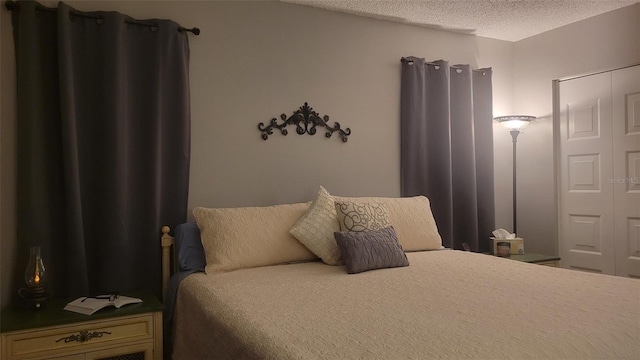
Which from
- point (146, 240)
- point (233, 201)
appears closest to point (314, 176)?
point (233, 201)

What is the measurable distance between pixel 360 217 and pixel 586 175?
219cm

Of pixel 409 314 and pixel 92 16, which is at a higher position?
pixel 92 16

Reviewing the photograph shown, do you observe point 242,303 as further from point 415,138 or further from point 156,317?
point 415,138

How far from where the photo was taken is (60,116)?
2.46 m

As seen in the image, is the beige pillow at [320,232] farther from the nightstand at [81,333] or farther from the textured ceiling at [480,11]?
the textured ceiling at [480,11]

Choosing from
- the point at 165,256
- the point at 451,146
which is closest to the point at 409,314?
the point at 165,256

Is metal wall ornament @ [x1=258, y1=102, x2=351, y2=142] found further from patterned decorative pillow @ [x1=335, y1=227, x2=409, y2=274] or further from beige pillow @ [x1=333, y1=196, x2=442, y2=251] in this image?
patterned decorative pillow @ [x1=335, y1=227, x2=409, y2=274]

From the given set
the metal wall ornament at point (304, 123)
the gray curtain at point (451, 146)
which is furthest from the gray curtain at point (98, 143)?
the gray curtain at point (451, 146)

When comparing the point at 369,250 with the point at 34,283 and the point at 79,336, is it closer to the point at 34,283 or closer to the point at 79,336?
the point at 79,336

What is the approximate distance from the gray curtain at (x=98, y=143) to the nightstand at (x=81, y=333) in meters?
0.34

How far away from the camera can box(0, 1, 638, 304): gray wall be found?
2869mm

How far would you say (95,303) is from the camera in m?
2.21

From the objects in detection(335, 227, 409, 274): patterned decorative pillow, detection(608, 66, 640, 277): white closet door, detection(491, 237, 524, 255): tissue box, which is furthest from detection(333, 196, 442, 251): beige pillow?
detection(608, 66, 640, 277): white closet door

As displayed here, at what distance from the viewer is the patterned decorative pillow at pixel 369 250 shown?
2.36 m
